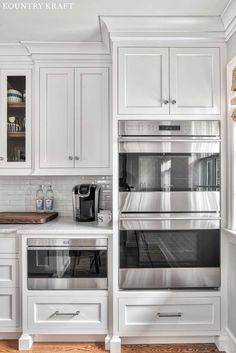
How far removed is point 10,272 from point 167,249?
4.09 ft

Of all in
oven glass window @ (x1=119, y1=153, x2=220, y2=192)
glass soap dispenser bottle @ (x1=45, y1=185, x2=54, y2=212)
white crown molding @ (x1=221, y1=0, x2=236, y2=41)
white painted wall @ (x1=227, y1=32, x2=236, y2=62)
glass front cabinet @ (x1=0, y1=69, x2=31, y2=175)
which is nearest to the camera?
white crown molding @ (x1=221, y1=0, x2=236, y2=41)

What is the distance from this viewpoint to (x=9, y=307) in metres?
2.31

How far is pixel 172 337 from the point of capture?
2316 mm

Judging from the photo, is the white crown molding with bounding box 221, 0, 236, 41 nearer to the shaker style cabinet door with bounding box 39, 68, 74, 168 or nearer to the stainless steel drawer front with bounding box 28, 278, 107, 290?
the shaker style cabinet door with bounding box 39, 68, 74, 168

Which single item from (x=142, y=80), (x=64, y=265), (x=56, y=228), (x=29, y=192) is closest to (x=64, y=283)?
(x=64, y=265)

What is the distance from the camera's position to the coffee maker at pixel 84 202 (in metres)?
2.63

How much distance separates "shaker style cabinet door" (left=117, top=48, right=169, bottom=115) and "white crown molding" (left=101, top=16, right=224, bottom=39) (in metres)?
0.13

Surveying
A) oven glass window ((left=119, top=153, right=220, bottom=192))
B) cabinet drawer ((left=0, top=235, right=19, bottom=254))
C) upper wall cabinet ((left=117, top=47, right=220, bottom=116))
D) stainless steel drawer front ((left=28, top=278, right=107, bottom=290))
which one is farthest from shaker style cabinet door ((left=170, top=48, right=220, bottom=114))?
cabinet drawer ((left=0, top=235, right=19, bottom=254))

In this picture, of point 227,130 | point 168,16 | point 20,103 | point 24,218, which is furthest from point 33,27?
point 227,130

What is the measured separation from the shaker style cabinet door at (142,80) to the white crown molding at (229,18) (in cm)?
45

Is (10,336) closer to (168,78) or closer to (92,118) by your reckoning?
(92,118)

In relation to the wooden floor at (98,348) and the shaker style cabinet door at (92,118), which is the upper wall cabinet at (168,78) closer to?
the shaker style cabinet door at (92,118)

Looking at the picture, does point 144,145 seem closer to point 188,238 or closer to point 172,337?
point 188,238

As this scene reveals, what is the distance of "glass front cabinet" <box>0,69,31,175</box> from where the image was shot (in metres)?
2.62
